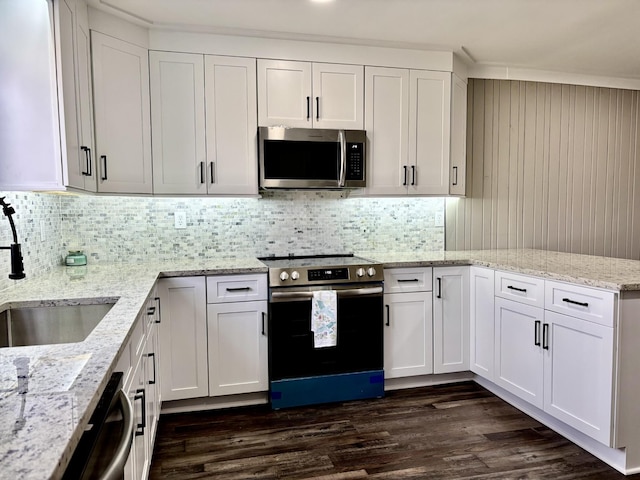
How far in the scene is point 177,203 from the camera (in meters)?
3.28

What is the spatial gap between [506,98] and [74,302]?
3.50 meters

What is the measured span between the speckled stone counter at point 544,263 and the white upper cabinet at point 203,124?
1.19 metres

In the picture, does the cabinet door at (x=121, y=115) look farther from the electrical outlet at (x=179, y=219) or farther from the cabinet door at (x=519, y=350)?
the cabinet door at (x=519, y=350)

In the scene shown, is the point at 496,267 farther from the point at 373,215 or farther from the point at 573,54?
the point at 573,54

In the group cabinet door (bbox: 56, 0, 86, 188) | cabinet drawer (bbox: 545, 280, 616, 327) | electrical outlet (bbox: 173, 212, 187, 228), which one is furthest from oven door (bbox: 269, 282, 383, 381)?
cabinet door (bbox: 56, 0, 86, 188)

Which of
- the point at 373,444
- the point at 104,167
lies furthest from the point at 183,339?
the point at 373,444

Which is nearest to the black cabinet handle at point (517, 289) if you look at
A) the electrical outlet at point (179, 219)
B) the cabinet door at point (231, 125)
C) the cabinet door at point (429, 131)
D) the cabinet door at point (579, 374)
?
the cabinet door at point (579, 374)

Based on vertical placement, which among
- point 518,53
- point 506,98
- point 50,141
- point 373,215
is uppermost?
point 518,53

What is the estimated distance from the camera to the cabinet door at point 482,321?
3102mm

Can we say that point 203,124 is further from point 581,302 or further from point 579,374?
point 579,374

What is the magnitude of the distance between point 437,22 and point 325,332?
2.04 metres

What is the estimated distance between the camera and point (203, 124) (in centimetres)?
305

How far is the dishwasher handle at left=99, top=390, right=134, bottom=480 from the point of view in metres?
0.84

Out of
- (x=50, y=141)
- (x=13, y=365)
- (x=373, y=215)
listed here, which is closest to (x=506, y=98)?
(x=373, y=215)
